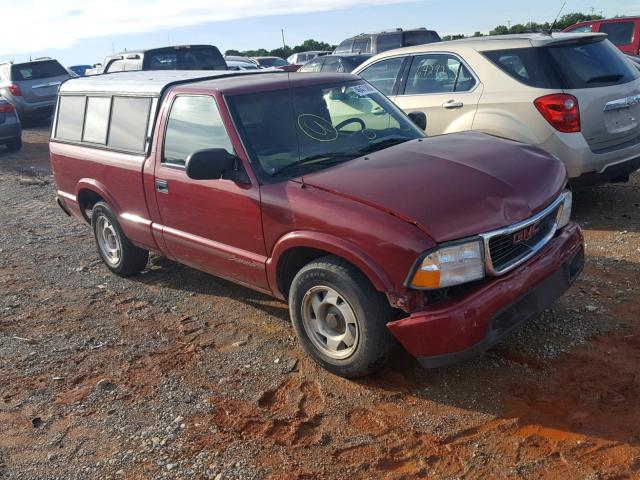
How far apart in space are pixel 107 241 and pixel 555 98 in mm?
4531

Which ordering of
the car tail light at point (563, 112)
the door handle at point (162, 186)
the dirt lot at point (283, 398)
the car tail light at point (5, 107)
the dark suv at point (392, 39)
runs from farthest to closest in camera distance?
the dark suv at point (392, 39)
the car tail light at point (5, 107)
the car tail light at point (563, 112)
the door handle at point (162, 186)
the dirt lot at point (283, 398)

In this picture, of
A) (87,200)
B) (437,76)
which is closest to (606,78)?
(437,76)

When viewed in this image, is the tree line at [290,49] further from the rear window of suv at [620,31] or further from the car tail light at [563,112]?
the car tail light at [563,112]

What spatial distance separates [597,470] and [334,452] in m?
1.25

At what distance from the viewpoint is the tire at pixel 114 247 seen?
19.0 feet

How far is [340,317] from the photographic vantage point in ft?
12.4

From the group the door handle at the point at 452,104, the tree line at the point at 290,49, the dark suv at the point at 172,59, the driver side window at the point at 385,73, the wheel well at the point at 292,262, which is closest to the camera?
the wheel well at the point at 292,262

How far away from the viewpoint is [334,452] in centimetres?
321

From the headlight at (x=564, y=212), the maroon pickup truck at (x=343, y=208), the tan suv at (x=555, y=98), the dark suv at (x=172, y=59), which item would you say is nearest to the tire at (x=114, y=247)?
the maroon pickup truck at (x=343, y=208)

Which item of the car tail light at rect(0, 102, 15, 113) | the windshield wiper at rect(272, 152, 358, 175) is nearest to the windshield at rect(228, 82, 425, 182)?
the windshield wiper at rect(272, 152, 358, 175)

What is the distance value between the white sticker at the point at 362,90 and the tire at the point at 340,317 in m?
1.80

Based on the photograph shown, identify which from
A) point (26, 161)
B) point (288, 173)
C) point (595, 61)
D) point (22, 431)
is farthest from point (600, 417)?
point (26, 161)

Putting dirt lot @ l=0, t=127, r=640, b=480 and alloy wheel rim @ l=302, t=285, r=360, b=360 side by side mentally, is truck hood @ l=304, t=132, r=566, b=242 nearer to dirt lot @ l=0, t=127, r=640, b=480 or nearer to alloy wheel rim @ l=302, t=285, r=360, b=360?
alloy wheel rim @ l=302, t=285, r=360, b=360

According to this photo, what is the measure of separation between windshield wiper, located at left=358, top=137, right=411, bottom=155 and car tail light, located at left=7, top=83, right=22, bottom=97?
51.1ft
